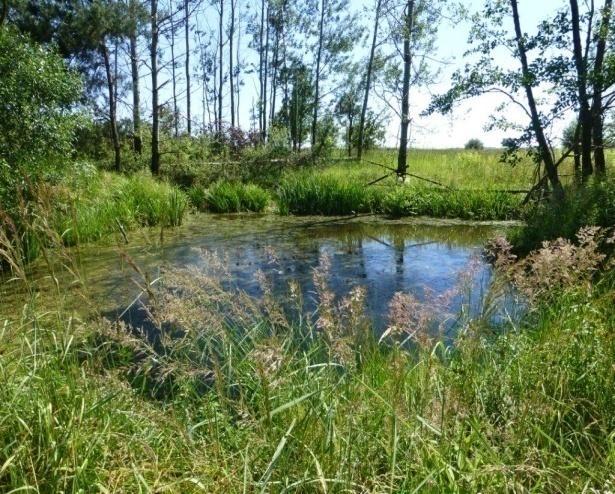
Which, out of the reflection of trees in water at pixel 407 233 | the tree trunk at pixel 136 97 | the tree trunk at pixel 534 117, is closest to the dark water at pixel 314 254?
the reflection of trees in water at pixel 407 233

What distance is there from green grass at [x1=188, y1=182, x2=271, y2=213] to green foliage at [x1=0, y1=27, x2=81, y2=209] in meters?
5.18

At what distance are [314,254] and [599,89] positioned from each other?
4750mm

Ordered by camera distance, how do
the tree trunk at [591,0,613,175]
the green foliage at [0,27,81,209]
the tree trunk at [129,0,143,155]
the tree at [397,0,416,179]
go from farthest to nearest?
the tree trunk at [129,0,143,155] → the tree at [397,0,416,179] → the tree trunk at [591,0,613,175] → the green foliage at [0,27,81,209]

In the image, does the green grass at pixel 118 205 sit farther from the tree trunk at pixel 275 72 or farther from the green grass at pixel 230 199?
the tree trunk at pixel 275 72

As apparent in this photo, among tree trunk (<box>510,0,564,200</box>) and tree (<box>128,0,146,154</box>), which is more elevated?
tree (<box>128,0,146,154</box>)

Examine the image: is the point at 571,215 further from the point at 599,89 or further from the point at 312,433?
the point at 312,433

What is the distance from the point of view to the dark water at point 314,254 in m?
5.30

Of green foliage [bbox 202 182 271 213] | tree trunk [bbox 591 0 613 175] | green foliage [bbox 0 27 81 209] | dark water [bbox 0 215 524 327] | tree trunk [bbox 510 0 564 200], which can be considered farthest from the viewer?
green foliage [bbox 202 182 271 213]

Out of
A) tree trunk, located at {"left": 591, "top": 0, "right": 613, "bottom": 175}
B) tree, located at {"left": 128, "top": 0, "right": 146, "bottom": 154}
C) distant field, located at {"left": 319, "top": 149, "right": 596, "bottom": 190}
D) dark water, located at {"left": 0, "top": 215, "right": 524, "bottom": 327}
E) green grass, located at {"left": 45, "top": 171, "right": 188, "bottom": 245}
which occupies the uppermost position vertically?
tree, located at {"left": 128, "top": 0, "right": 146, "bottom": 154}

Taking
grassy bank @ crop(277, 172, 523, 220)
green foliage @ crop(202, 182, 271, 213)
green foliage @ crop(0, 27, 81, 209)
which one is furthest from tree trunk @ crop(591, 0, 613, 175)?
green foliage @ crop(0, 27, 81, 209)

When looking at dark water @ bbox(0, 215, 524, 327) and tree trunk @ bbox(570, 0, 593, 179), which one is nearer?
dark water @ bbox(0, 215, 524, 327)

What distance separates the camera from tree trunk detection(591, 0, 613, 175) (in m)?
6.77

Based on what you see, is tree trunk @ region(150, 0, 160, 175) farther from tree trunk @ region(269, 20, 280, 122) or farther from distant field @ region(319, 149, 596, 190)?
tree trunk @ region(269, 20, 280, 122)

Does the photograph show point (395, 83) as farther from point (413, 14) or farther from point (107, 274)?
point (107, 274)
